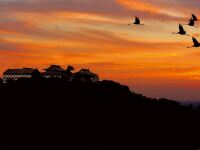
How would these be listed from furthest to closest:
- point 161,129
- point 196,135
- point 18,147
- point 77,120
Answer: point 196,135 → point 161,129 → point 77,120 → point 18,147

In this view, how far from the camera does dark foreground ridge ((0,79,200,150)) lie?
497 feet

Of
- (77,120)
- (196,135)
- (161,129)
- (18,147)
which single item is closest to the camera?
(18,147)

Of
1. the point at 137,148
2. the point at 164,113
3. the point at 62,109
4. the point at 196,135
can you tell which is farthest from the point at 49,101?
the point at 196,135

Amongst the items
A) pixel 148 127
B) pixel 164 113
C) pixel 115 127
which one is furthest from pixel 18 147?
pixel 164 113

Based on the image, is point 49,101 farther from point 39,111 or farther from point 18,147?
point 18,147

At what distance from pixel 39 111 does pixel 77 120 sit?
1293cm

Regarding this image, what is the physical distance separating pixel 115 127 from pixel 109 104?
13.7 m

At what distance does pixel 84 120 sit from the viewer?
522 feet

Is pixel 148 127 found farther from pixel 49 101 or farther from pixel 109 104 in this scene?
pixel 49 101

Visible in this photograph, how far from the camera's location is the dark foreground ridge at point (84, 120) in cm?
15162

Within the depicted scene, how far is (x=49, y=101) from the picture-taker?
164500 millimetres

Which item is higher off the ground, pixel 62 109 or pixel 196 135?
pixel 62 109

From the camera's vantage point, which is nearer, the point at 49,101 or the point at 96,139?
the point at 96,139

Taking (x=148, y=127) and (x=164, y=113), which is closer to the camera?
(x=148, y=127)
